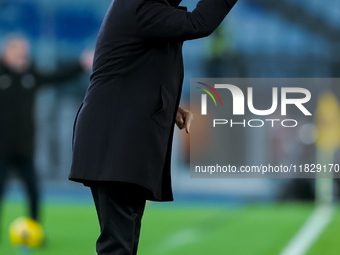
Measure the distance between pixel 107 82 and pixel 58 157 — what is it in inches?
160

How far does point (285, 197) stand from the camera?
582cm

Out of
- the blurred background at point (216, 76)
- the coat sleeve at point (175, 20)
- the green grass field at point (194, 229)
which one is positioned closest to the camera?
the coat sleeve at point (175, 20)

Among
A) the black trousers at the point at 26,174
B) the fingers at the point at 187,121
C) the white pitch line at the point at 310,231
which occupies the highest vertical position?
the fingers at the point at 187,121

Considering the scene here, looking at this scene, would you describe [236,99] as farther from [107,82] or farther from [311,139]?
[107,82]

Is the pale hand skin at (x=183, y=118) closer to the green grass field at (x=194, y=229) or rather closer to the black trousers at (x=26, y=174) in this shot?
the green grass field at (x=194, y=229)

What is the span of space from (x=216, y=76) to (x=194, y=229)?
1.73m

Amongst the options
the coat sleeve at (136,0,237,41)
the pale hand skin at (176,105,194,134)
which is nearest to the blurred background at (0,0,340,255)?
the pale hand skin at (176,105,194,134)

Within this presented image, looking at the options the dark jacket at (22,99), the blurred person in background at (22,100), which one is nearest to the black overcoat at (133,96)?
the blurred person in background at (22,100)

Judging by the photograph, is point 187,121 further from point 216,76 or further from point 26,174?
point 216,76

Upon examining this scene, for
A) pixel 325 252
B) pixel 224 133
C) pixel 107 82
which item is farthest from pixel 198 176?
pixel 107 82

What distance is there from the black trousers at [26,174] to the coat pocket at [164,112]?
2.44 meters

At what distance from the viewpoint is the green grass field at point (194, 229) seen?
12.1 feet

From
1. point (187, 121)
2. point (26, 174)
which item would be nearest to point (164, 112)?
point (187, 121)

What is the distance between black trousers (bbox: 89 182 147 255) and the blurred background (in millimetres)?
3358
